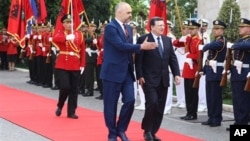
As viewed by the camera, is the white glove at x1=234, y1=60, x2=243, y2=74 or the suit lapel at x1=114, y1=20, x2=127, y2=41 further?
the white glove at x1=234, y1=60, x2=243, y2=74

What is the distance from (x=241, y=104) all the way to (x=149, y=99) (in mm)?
2004

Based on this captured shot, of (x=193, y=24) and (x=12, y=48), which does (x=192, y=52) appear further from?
(x=12, y=48)

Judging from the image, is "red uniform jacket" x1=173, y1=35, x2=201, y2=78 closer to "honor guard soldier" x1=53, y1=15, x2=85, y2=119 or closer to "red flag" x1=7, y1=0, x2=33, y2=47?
"honor guard soldier" x1=53, y1=15, x2=85, y2=119

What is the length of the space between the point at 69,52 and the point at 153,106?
324 centimetres

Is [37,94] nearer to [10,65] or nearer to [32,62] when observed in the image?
[32,62]

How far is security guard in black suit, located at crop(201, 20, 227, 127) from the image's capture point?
10.7 metres

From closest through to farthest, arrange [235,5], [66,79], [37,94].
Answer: [66,79]
[37,94]
[235,5]

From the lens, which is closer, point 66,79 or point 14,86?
point 66,79

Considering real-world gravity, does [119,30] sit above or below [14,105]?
above

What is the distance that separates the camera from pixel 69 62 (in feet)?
36.8

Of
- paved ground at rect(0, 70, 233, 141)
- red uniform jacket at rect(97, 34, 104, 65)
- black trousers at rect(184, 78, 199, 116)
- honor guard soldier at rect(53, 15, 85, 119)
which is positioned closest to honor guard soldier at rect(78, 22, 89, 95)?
red uniform jacket at rect(97, 34, 104, 65)

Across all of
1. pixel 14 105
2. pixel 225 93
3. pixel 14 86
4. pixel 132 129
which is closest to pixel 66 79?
pixel 132 129

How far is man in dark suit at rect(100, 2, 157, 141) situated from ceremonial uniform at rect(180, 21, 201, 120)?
3.14 metres

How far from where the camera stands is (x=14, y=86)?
18672 millimetres
